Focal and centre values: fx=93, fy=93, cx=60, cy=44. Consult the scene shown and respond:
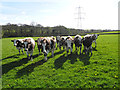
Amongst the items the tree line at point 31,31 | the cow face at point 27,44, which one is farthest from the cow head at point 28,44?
the tree line at point 31,31

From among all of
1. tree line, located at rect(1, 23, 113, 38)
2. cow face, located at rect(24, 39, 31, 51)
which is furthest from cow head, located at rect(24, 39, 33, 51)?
tree line, located at rect(1, 23, 113, 38)

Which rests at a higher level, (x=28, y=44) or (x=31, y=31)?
(x=31, y=31)

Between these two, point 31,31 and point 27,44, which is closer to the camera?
point 27,44

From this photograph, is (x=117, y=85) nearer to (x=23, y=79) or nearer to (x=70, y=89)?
(x=70, y=89)

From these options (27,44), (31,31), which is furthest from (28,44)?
(31,31)

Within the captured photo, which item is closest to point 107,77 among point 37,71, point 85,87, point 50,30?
point 85,87

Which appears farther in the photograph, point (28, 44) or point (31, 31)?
point (31, 31)

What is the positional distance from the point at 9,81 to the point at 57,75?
371cm

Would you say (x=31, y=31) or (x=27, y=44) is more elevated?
(x=31, y=31)

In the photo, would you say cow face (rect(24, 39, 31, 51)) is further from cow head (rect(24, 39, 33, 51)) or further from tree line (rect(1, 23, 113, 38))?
tree line (rect(1, 23, 113, 38))

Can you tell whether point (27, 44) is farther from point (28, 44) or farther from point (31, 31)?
point (31, 31)

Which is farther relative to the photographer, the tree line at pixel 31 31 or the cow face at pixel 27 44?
the tree line at pixel 31 31

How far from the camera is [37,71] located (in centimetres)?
855

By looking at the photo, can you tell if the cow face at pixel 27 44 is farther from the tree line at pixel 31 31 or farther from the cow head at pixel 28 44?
the tree line at pixel 31 31
